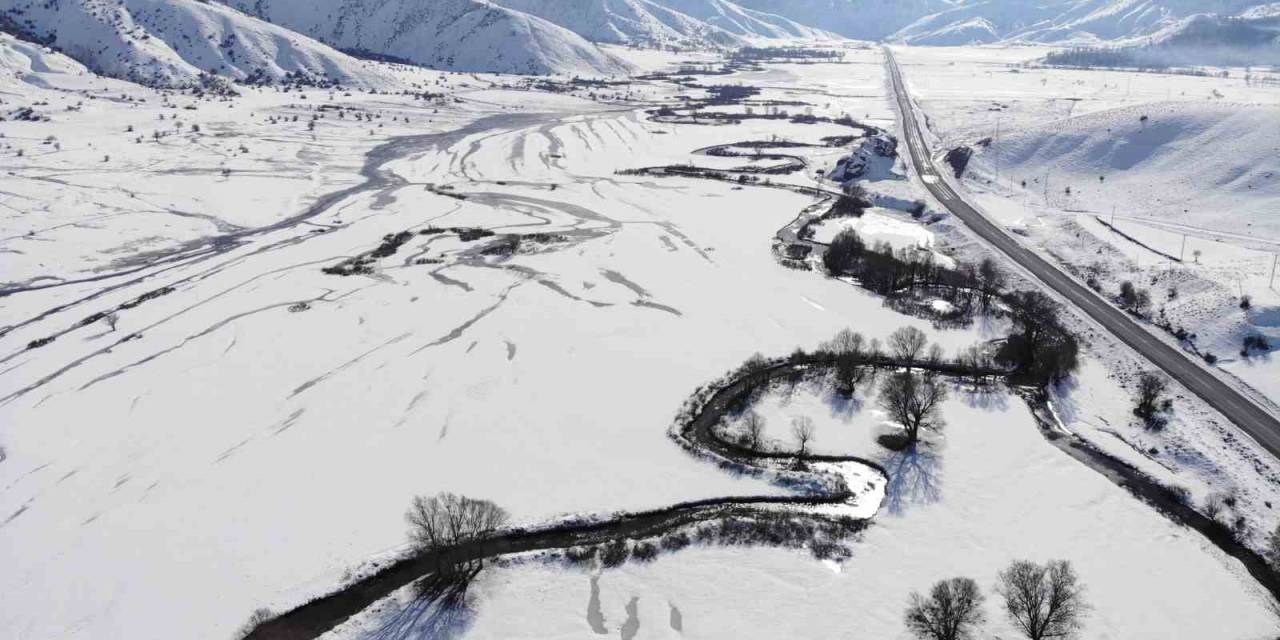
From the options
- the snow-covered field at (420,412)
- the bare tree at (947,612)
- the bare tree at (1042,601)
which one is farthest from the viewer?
the snow-covered field at (420,412)

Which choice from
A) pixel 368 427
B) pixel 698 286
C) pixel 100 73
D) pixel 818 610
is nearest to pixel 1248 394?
pixel 818 610

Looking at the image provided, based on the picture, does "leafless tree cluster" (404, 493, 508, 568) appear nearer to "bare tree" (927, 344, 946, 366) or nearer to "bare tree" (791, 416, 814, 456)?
"bare tree" (791, 416, 814, 456)

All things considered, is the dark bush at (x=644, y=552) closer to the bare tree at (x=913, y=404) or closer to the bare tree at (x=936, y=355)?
the bare tree at (x=913, y=404)

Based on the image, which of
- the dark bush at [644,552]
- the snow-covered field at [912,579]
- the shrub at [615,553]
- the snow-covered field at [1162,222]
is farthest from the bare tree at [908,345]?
the shrub at [615,553]

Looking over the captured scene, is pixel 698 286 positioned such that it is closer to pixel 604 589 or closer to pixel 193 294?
pixel 604 589

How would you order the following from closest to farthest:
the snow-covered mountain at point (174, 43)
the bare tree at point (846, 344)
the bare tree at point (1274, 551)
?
the bare tree at point (1274, 551) → the bare tree at point (846, 344) → the snow-covered mountain at point (174, 43)
